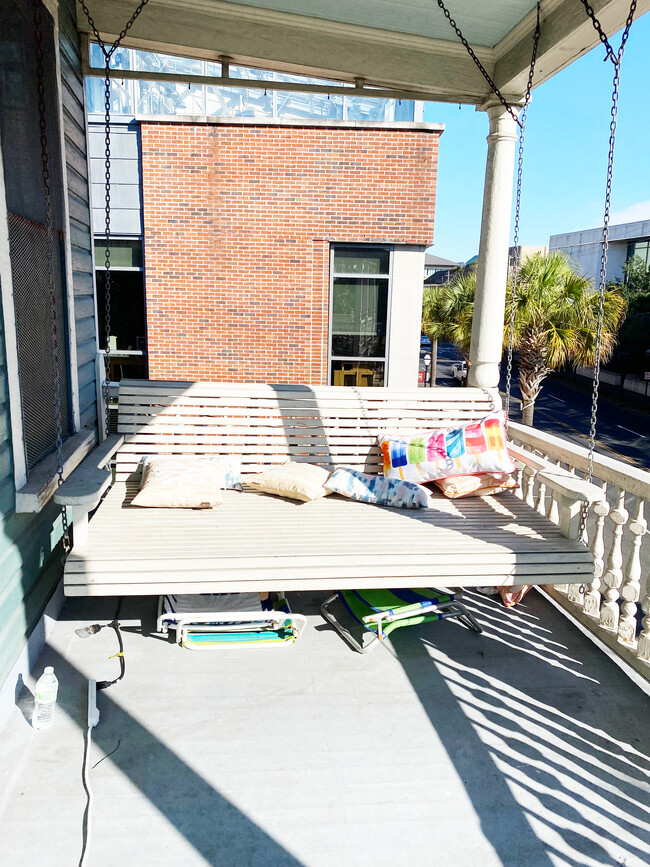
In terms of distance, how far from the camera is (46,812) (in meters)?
2.27

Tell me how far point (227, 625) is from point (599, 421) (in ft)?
62.0

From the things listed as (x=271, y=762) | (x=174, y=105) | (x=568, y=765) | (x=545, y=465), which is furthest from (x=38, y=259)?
(x=174, y=105)

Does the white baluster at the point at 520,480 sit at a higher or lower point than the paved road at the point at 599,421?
higher

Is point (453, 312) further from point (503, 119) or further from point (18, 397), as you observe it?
point (18, 397)

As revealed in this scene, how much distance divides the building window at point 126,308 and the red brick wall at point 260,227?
0.49 metres

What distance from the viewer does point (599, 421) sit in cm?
2003

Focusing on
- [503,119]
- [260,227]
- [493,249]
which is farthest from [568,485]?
[260,227]

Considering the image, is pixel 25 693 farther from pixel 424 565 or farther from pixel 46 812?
pixel 424 565

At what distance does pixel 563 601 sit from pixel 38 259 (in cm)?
345

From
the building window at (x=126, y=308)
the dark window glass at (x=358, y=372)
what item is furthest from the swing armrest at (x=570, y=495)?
the building window at (x=126, y=308)

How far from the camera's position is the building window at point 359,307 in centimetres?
924

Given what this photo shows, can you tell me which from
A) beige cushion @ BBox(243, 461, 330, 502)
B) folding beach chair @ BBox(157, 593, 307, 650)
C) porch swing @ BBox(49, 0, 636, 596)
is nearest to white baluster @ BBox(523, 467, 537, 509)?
porch swing @ BBox(49, 0, 636, 596)

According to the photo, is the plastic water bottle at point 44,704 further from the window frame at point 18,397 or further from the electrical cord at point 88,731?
the window frame at point 18,397

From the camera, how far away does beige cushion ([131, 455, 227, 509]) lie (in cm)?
363
